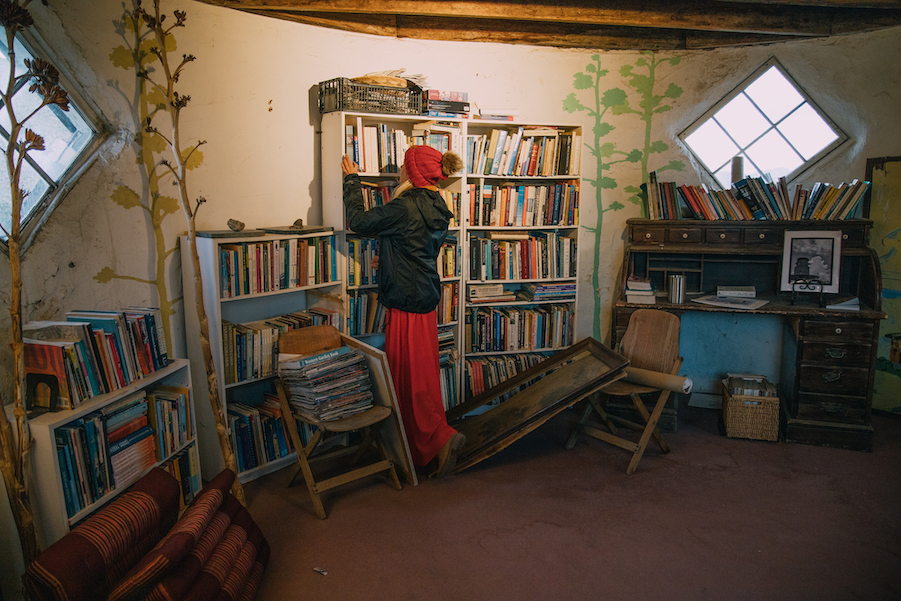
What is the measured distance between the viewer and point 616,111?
15.8ft

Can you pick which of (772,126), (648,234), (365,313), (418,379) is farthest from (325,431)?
(772,126)

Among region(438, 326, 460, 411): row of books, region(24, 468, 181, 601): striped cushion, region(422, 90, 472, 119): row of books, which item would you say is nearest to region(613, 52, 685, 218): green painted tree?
region(422, 90, 472, 119): row of books

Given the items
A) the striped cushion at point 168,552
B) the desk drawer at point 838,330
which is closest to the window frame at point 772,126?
the desk drawer at point 838,330

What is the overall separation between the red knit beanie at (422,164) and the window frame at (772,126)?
2.38 metres

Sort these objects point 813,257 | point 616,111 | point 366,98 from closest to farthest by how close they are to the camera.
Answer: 1. point 366,98
2. point 813,257
3. point 616,111

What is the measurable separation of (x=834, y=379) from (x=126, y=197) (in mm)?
4595

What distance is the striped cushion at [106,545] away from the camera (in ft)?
6.30

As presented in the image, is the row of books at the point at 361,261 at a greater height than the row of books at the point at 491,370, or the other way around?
the row of books at the point at 361,261

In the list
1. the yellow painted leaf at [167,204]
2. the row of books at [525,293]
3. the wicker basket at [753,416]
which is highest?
the yellow painted leaf at [167,204]

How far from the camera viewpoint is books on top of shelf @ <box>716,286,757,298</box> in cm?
448

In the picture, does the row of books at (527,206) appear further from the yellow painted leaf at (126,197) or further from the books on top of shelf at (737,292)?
the yellow painted leaf at (126,197)

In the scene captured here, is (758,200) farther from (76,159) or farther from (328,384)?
(76,159)

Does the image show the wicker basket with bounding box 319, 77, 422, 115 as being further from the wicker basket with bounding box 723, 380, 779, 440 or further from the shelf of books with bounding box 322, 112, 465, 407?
the wicker basket with bounding box 723, 380, 779, 440

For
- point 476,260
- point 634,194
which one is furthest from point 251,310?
point 634,194
